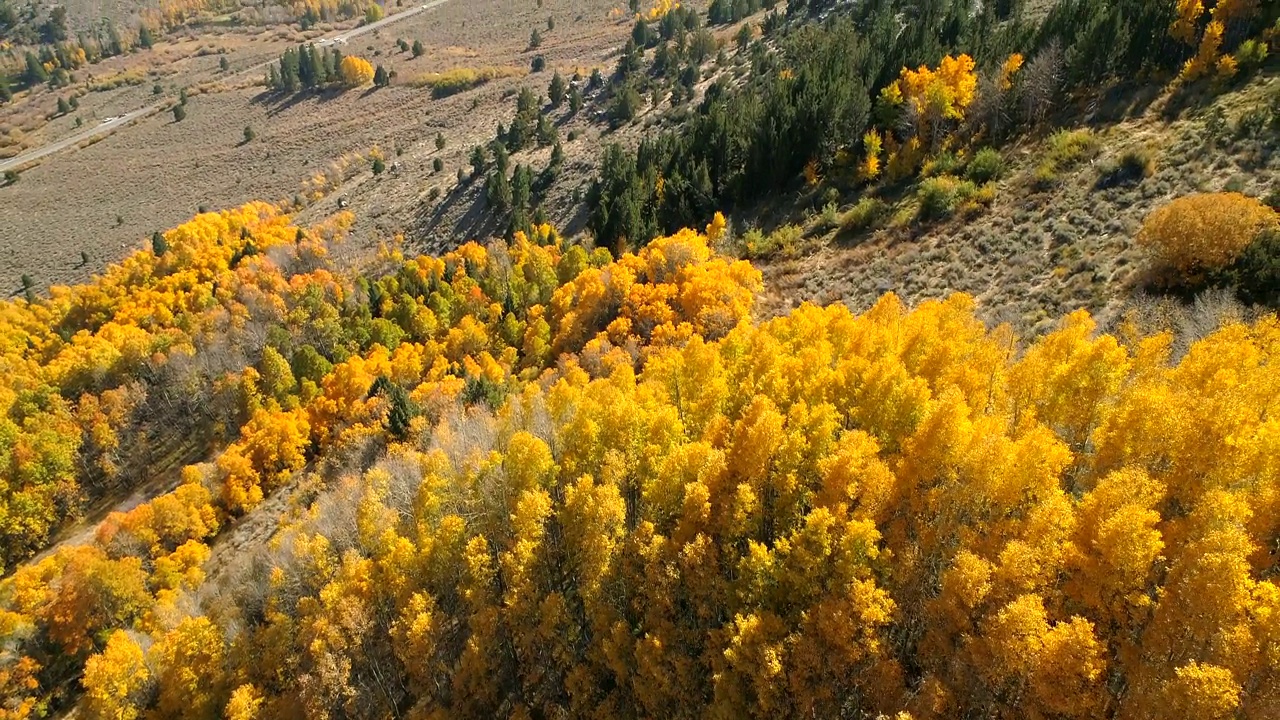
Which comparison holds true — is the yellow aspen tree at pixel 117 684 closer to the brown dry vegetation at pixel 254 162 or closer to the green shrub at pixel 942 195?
the green shrub at pixel 942 195

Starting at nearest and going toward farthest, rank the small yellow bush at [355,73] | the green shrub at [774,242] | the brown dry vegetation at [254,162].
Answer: the green shrub at [774,242] → the brown dry vegetation at [254,162] → the small yellow bush at [355,73]

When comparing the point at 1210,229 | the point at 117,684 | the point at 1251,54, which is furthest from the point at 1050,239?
the point at 117,684

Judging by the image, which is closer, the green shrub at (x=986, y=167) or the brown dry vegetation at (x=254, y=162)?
the green shrub at (x=986, y=167)

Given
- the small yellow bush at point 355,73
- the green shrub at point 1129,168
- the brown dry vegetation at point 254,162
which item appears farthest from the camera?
the small yellow bush at point 355,73

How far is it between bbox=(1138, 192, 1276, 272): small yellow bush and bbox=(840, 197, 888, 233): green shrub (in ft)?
93.4

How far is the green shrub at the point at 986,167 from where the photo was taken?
67.6 m

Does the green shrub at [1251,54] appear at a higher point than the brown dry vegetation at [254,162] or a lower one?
higher

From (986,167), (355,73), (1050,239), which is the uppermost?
(986,167)

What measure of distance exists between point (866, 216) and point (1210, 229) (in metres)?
31.8

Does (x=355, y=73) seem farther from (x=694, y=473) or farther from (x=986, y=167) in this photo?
(x=694, y=473)

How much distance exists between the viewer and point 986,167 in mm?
67625

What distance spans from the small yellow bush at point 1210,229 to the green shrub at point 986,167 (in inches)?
904

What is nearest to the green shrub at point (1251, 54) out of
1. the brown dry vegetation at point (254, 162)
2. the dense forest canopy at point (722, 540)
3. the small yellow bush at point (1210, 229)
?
the small yellow bush at point (1210, 229)

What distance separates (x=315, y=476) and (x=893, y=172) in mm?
73844
